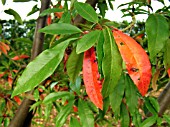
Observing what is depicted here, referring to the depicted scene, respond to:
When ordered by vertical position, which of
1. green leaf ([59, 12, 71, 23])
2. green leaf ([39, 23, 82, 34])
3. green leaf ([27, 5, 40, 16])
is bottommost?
green leaf ([39, 23, 82, 34])

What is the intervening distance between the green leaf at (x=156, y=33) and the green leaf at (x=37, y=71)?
191 mm

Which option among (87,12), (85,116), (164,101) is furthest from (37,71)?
(164,101)

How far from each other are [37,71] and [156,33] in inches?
10.6

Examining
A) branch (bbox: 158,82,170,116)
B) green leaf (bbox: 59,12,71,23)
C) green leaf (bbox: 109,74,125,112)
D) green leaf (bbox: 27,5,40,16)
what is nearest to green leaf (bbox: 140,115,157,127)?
branch (bbox: 158,82,170,116)

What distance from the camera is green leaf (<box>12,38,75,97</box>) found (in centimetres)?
49

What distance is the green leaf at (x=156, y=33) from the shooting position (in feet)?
1.84

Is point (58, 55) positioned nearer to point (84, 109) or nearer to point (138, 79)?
point (138, 79)

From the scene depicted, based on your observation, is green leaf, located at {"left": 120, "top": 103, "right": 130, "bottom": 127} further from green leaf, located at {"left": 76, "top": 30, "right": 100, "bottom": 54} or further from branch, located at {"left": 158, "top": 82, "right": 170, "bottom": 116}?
green leaf, located at {"left": 76, "top": 30, "right": 100, "bottom": 54}

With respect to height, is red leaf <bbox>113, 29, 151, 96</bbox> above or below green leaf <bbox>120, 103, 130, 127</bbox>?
above

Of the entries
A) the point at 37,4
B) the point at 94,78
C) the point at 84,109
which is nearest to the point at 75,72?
the point at 94,78

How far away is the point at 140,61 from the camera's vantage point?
501mm

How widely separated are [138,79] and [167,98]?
78 centimetres

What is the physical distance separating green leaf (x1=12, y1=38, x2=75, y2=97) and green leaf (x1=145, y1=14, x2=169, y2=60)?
19cm

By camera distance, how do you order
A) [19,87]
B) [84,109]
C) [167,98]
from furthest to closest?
[167,98], [84,109], [19,87]
